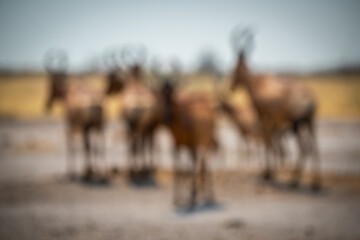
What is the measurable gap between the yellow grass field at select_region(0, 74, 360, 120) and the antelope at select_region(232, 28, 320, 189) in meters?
11.0

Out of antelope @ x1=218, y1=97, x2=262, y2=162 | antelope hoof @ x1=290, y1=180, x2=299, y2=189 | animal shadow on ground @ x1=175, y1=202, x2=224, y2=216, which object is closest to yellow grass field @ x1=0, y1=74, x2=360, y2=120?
antelope @ x1=218, y1=97, x2=262, y2=162

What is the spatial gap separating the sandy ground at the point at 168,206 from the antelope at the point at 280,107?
80 cm

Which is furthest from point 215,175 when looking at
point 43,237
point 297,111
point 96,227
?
point 43,237

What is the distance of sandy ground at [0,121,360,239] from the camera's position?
6125 millimetres

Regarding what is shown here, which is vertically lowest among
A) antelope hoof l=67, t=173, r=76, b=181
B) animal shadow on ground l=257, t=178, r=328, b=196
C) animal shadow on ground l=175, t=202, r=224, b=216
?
animal shadow on ground l=175, t=202, r=224, b=216

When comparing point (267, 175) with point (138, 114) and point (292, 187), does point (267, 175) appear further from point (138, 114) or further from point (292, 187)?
point (138, 114)

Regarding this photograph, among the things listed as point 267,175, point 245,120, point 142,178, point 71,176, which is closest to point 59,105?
point 245,120

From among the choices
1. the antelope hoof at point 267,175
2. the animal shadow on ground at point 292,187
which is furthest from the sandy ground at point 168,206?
the antelope hoof at point 267,175

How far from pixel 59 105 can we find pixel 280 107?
79.1 feet

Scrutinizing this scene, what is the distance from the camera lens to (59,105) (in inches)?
1225

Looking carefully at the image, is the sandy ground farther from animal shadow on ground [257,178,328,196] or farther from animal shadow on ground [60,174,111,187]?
animal shadow on ground [60,174,111,187]

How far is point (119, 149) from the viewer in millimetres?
16656

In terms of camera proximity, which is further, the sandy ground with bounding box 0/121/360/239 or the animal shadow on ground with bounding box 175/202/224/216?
the animal shadow on ground with bounding box 175/202/224/216

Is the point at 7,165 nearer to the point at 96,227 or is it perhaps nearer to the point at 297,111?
the point at 96,227
